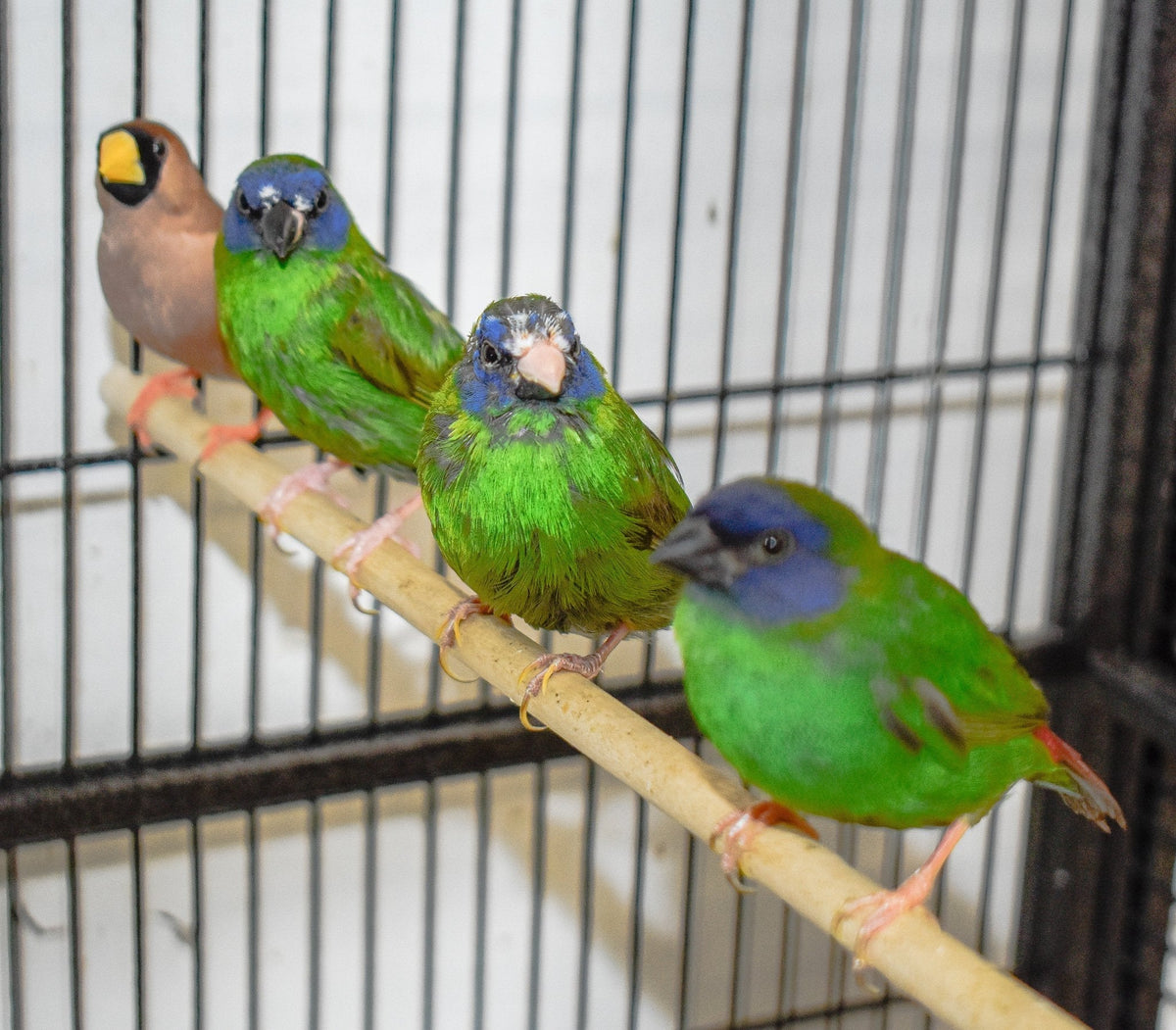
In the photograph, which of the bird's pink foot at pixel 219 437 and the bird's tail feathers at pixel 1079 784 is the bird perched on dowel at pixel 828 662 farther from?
the bird's pink foot at pixel 219 437

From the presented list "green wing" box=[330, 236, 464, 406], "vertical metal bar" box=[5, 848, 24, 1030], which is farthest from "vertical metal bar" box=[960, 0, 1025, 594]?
"vertical metal bar" box=[5, 848, 24, 1030]

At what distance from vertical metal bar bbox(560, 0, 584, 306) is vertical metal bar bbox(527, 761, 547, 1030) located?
72cm

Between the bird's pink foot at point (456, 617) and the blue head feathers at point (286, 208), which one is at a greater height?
the blue head feathers at point (286, 208)

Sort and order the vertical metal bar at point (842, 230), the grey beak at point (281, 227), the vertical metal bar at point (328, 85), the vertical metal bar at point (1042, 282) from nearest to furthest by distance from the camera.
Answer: the grey beak at point (281, 227), the vertical metal bar at point (328, 85), the vertical metal bar at point (842, 230), the vertical metal bar at point (1042, 282)

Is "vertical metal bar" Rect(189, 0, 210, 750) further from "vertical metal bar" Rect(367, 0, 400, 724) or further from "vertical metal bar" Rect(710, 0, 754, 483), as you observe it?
"vertical metal bar" Rect(710, 0, 754, 483)

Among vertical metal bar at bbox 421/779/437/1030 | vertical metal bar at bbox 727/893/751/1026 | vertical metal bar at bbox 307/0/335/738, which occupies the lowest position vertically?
vertical metal bar at bbox 727/893/751/1026

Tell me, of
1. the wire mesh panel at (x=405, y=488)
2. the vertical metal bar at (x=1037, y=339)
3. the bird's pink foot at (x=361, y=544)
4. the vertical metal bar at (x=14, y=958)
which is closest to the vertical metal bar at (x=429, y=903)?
the wire mesh panel at (x=405, y=488)

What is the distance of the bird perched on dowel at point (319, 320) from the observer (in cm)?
156

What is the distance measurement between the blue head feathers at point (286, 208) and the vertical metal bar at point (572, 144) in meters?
0.52

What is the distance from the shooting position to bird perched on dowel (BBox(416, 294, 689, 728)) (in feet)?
3.84

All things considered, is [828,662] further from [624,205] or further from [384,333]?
[624,205]

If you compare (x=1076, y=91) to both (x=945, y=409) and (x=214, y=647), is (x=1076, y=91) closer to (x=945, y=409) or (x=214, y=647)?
(x=945, y=409)

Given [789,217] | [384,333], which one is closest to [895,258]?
[789,217]

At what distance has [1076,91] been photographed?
2.42 m
